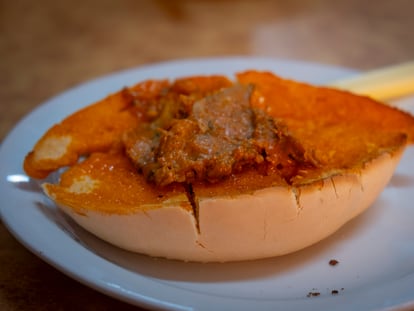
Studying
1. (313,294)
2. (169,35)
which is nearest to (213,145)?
(313,294)

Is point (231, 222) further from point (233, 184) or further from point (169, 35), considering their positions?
point (169, 35)

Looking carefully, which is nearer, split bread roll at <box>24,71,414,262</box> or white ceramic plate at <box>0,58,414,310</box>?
white ceramic plate at <box>0,58,414,310</box>

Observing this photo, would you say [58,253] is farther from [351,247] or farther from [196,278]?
[351,247]

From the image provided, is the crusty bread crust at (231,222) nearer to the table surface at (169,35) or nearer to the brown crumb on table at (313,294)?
the brown crumb on table at (313,294)

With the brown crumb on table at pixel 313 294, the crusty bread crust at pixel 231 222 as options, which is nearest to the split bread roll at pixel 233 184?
the crusty bread crust at pixel 231 222

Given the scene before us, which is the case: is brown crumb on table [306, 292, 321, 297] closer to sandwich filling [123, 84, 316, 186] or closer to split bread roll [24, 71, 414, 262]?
split bread roll [24, 71, 414, 262]

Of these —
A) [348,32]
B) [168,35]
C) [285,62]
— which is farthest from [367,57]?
[168,35]

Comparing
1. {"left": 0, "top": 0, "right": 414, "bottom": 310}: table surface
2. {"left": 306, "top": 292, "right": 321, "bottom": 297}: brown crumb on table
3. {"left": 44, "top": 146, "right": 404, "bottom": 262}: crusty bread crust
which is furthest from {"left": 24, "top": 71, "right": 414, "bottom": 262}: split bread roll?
{"left": 0, "top": 0, "right": 414, "bottom": 310}: table surface
